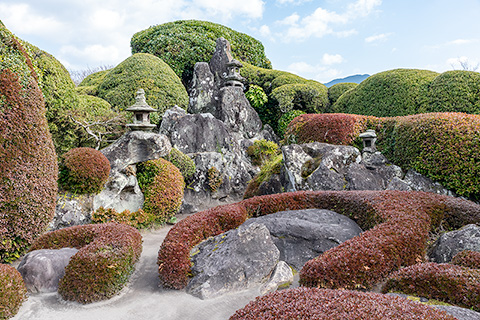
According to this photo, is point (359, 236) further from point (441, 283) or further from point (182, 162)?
point (182, 162)

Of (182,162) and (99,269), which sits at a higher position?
(182,162)

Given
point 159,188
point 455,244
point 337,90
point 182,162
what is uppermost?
point 337,90

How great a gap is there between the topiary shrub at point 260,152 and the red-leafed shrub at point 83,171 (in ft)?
22.2

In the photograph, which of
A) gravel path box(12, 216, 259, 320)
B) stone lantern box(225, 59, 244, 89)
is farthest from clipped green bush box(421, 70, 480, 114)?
gravel path box(12, 216, 259, 320)

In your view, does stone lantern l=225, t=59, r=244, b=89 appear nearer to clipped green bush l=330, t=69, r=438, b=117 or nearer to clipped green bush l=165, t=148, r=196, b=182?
clipped green bush l=330, t=69, r=438, b=117

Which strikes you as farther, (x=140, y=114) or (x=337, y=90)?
(x=337, y=90)

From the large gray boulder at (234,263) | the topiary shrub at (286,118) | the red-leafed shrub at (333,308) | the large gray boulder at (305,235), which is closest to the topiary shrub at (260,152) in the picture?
the topiary shrub at (286,118)

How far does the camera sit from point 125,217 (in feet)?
22.9

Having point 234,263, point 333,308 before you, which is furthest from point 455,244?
point 234,263

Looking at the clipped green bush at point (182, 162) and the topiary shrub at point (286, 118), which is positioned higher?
the topiary shrub at point (286, 118)

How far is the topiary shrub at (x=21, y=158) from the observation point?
5129mm

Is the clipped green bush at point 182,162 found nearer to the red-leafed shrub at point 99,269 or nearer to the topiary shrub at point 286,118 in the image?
the red-leafed shrub at point 99,269

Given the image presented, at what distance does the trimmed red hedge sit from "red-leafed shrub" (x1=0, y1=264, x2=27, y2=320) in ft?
6.00

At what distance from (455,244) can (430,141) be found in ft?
12.3
